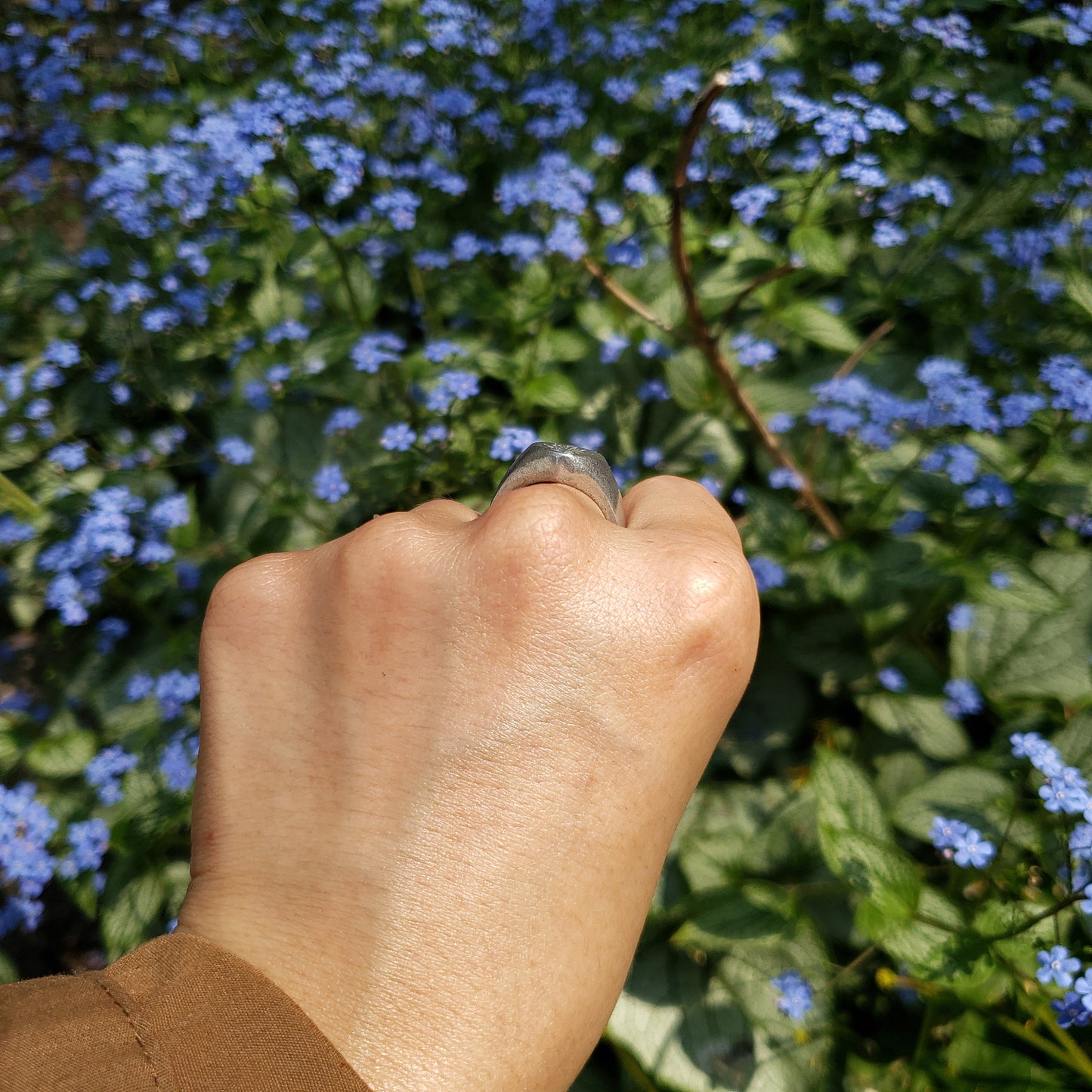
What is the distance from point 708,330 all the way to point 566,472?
1.42 m

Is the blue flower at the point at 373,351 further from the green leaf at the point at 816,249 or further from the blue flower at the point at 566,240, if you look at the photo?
the green leaf at the point at 816,249

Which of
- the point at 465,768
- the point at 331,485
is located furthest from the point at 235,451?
the point at 465,768

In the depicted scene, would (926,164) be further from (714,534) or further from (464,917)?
(464,917)

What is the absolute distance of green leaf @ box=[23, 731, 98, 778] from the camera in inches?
98.6

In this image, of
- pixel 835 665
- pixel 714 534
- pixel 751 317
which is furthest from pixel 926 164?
pixel 714 534

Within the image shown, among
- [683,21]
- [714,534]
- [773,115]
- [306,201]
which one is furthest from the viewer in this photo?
[683,21]

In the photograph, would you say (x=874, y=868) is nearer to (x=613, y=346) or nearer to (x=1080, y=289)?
(x=1080, y=289)

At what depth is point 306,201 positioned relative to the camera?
90.7 inches

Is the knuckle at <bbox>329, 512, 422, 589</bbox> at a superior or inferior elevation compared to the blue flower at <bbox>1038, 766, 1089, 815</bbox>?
superior

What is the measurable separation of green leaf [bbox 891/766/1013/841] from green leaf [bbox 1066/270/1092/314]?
4.61 ft

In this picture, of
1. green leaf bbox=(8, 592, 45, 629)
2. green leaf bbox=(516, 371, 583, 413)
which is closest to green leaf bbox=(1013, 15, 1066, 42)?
green leaf bbox=(516, 371, 583, 413)

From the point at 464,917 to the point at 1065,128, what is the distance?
3.84m

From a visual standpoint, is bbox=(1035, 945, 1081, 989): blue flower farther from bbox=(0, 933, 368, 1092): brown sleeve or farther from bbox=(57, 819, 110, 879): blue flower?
bbox=(57, 819, 110, 879): blue flower

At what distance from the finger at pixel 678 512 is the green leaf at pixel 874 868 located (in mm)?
967
